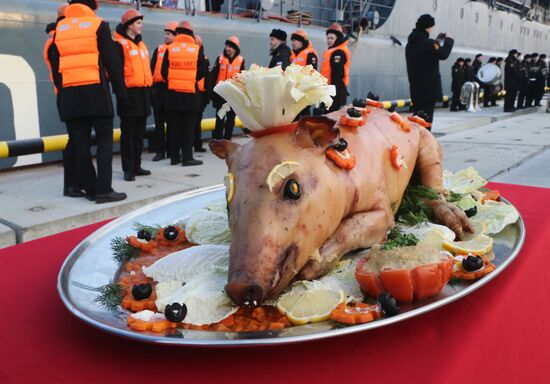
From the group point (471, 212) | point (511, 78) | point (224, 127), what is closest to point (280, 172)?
point (471, 212)

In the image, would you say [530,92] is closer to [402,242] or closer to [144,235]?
[402,242]

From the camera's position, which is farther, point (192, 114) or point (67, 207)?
point (192, 114)

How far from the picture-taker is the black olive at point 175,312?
4.73 ft

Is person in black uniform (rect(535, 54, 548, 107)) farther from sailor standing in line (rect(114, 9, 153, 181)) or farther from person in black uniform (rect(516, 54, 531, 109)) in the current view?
sailor standing in line (rect(114, 9, 153, 181))

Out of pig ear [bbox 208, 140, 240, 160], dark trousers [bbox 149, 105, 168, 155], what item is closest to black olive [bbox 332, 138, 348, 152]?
pig ear [bbox 208, 140, 240, 160]

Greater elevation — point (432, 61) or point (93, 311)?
point (432, 61)

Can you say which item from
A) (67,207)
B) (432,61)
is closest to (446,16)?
(432,61)

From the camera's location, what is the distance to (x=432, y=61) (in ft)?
23.2

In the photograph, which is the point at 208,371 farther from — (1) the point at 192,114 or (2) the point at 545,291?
(1) the point at 192,114

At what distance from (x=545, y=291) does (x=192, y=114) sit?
18.4ft

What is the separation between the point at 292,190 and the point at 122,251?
2.79ft

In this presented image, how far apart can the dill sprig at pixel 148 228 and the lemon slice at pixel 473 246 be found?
4.09 ft

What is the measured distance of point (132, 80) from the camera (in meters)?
5.80

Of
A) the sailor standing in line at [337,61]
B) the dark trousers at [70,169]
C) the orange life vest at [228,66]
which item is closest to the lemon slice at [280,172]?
the dark trousers at [70,169]
